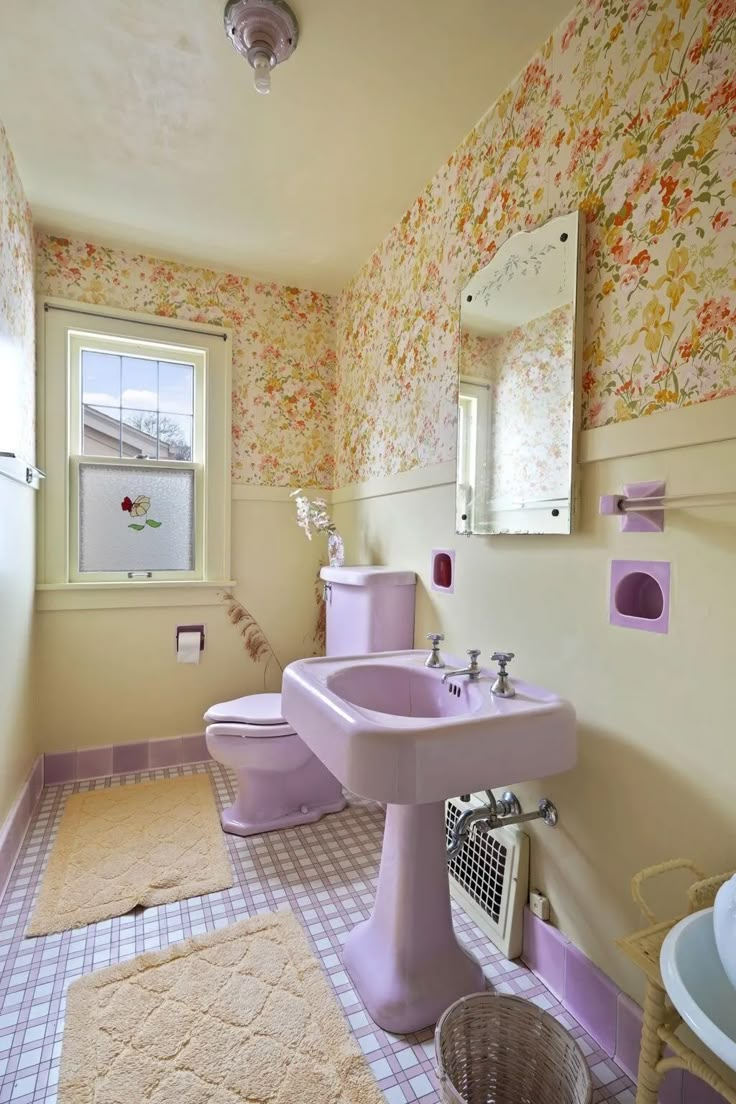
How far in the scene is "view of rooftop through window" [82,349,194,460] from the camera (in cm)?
242

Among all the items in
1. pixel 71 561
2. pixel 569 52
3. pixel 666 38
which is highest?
pixel 569 52

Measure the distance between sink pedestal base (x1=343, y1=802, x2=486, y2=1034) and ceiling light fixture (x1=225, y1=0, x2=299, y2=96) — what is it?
1.85 meters

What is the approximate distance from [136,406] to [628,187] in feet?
7.02

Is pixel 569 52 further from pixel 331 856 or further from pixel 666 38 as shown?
pixel 331 856

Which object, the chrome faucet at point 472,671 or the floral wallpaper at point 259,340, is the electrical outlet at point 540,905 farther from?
the floral wallpaper at point 259,340

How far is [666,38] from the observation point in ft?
3.41

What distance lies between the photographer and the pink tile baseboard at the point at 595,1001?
98 centimetres

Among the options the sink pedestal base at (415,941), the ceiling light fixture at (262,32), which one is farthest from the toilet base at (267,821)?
the ceiling light fixture at (262,32)

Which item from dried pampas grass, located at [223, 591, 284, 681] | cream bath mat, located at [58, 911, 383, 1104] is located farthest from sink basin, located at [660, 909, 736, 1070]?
dried pampas grass, located at [223, 591, 284, 681]

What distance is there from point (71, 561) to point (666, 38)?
255 cm

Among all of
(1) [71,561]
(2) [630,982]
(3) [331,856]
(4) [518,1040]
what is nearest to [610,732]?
(2) [630,982]

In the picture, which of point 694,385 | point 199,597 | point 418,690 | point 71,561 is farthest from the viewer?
point 199,597

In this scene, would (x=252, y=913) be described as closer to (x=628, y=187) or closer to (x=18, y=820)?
(x=18, y=820)

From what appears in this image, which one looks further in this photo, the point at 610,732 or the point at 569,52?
the point at 569,52
